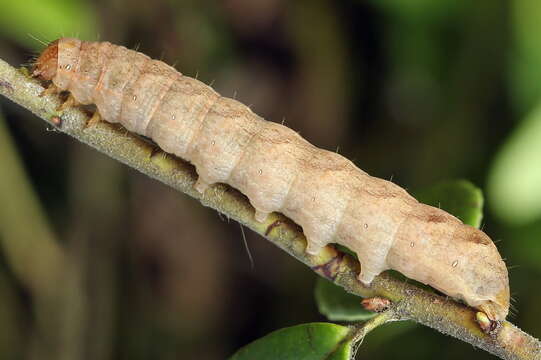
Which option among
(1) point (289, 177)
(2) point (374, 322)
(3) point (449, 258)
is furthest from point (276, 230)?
(3) point (449, 258)

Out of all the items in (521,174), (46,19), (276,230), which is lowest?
(276,230)

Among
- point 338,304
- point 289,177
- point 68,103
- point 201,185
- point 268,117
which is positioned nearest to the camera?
point 201,185

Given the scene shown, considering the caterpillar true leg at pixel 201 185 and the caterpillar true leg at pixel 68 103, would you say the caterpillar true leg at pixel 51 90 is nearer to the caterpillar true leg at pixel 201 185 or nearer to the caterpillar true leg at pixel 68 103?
the caterpillar true leg at pixel 68 103

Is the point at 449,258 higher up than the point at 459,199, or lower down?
lower down

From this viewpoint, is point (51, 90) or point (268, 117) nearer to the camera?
point (51, 90)

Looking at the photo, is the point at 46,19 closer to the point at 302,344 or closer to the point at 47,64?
the point at 47,64

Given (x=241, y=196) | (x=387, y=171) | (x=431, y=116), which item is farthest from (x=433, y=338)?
(x=241, y=196)

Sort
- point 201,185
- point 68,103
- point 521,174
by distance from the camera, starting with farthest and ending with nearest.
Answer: point 521,174, point 68,103, point 201,185

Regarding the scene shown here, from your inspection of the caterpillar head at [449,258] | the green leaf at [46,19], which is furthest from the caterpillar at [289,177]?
the green leaf at [46,19]
